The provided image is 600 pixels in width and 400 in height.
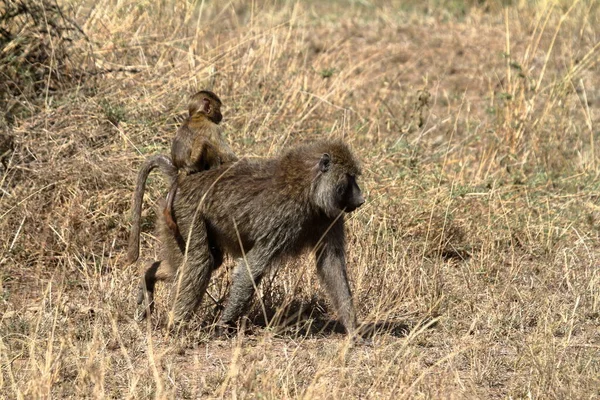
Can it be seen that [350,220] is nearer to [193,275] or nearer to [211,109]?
[211,109]

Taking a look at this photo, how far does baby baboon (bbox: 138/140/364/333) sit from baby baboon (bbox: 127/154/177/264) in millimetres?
140

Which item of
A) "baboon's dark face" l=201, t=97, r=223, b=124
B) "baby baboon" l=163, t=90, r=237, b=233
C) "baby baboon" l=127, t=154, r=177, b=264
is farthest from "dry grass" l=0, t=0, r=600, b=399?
"baboon's dark face" l=201, t=97, r=223, b=124

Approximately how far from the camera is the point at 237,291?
5.40 metres

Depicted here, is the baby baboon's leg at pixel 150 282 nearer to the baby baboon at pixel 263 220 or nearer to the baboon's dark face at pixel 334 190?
the baby baboon at pixel 263 220

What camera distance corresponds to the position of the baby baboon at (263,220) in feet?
17.8

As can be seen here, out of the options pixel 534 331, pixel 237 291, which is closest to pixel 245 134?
pixel 237 291

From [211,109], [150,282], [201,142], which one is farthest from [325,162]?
[150,282]

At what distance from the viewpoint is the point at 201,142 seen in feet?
19.3

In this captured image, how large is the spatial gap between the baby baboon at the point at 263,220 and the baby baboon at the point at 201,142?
0.60 ft

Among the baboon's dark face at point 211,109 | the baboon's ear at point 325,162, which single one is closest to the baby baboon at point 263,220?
the baboon's ear at point 325,162

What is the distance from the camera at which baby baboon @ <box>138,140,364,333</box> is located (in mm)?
5414

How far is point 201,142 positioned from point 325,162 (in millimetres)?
847

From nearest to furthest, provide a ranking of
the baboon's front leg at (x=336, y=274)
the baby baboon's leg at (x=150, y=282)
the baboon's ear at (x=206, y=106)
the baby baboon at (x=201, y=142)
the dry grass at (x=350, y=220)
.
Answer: the dry grass at (x=350, y=220)
the baboon's front leg at (x=336, y=274)
the baby baboon's leg at (x=150, y=282)
the baby baboon at (x=201, y=142)
the baboon's ear at (x=206, y=106)

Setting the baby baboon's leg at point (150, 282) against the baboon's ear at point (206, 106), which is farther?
the baboon's ear at point (206, 106)
